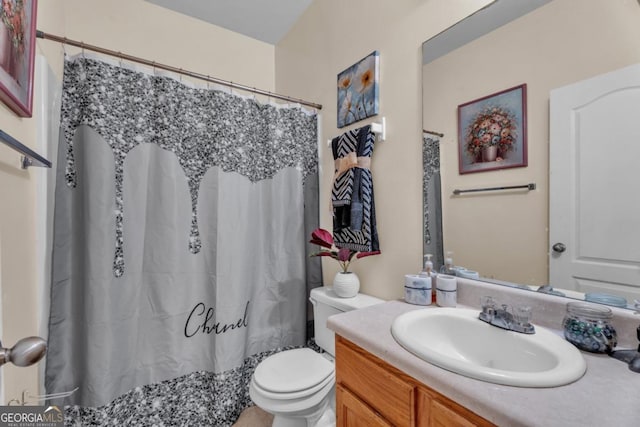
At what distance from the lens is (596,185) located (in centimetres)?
84

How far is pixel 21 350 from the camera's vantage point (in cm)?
50

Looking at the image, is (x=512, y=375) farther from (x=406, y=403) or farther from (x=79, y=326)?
(x=79, y=326)

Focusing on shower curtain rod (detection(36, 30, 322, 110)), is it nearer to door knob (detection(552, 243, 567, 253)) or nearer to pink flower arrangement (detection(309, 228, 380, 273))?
pink flower arrangement (detection(309, 228, 380, 273))

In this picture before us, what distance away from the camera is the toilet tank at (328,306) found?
144 cm

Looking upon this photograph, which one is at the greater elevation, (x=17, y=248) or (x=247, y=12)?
(x=247, y=12)

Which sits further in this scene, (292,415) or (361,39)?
(361,39)

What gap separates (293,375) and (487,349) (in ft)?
2.84

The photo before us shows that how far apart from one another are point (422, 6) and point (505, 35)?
1.45 feet

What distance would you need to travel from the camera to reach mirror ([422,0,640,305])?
2.77 feet

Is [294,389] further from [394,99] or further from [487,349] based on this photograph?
[394,99]

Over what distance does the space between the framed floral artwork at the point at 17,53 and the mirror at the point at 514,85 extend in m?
1.43

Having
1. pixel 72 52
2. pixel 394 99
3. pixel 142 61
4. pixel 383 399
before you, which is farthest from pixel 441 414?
pixel 72 52

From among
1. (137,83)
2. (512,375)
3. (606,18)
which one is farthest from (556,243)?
(137,83)

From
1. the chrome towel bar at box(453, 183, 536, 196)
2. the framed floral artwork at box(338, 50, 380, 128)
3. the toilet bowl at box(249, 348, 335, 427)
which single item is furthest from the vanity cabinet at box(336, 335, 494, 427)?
the framed floral artwork at box(338, 50, 380, 128)
